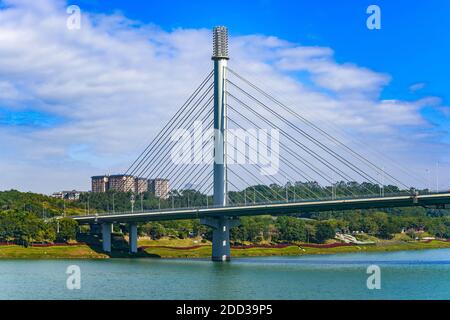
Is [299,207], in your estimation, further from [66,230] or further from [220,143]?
[66,230]

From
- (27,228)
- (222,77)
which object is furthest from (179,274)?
(27,228)

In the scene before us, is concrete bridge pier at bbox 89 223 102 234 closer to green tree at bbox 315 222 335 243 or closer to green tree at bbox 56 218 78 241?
green tree at bbox 56 218 78 241

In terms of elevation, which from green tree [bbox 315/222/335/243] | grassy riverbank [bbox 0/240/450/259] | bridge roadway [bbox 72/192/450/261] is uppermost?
bridge roadway [bbox 72/192/450/261]

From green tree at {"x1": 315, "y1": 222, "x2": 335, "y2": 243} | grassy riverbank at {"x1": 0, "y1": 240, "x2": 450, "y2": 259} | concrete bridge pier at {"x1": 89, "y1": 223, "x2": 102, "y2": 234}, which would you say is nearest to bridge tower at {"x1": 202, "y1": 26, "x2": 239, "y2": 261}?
grassy riverbank at {"x1": 0, "y1": 240, "x2": 450, "y2": 259}

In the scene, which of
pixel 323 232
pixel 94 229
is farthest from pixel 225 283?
pixel 323 232

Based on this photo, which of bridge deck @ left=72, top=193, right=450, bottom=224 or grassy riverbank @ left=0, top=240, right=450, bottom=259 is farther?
grassy riverbank @ left=0, top=240, right=450, bottom=259

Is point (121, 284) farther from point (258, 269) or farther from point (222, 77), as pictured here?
point (222, 77)
